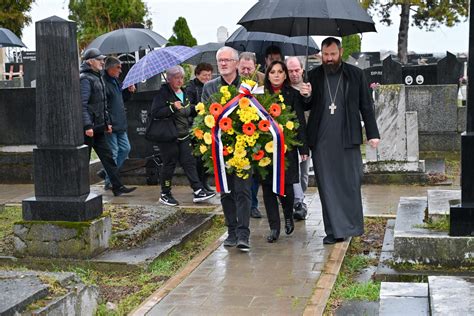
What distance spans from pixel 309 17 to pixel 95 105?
3677 mm

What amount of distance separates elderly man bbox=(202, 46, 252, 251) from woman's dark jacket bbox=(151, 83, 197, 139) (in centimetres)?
146

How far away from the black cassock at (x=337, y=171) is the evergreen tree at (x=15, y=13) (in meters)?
28.1

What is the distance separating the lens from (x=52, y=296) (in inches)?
185

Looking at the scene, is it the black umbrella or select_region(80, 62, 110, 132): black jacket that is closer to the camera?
the black umbrella

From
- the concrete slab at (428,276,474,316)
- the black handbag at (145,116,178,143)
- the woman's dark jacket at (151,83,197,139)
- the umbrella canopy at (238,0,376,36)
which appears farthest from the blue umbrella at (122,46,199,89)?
the concrete slab at (428,276,474,316)

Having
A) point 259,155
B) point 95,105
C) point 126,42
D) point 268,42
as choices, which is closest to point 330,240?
point 259,155

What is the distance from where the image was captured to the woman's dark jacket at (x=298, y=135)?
745 centimetres

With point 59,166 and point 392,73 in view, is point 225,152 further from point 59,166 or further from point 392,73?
point 392,73

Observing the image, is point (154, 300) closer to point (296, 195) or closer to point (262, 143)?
point (262, 143)

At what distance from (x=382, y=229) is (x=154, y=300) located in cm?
332

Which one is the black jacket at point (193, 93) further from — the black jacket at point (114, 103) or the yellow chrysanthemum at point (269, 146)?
the yellow chrysanthemum at point (269, 146)

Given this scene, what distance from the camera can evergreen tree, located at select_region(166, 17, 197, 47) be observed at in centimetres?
3147

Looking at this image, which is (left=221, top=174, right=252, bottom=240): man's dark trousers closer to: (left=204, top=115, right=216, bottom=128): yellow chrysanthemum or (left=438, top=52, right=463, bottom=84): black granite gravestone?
(left=204, top=115, right=216, bottom=128): yellow chrysanthemum

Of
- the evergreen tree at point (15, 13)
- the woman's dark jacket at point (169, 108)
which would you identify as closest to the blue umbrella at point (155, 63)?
the woman's dark jacket at point (169, 108)
